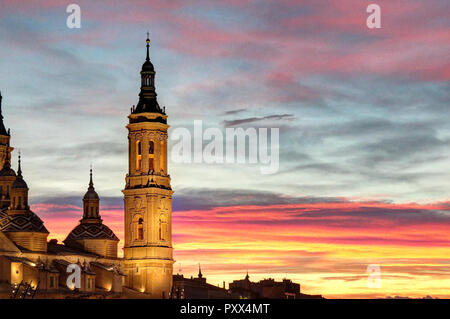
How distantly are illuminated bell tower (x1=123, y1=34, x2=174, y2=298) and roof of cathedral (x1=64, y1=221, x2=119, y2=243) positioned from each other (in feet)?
10.0

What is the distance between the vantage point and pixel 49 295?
135 meters

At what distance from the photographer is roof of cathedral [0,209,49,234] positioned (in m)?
139

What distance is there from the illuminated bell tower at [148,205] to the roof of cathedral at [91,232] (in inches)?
120

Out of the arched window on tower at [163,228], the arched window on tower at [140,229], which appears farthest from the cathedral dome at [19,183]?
the arched window on tower at [163,228]

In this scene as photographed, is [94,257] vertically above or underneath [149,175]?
underneath

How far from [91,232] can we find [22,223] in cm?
1744

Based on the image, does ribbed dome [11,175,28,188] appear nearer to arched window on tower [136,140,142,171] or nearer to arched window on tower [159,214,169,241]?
arched window on tower [136,140,142,171]

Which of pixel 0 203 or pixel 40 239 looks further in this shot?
pixel 0 203

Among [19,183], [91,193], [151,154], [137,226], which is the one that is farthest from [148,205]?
[19,183]

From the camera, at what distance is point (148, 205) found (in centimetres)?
15375
